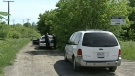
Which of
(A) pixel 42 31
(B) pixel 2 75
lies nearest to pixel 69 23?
(B) pixel 2 75

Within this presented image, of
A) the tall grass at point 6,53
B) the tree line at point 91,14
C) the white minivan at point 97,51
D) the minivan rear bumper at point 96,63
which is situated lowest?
the tall grass at point 6,53

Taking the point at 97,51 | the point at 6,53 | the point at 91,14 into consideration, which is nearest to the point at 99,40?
the point at 97,51

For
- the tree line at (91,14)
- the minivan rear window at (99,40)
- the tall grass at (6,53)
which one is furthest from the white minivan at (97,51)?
the tree line at (91,14)

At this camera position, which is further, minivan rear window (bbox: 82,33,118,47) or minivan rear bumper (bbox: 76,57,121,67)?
minivan rear window (bbox: 82,33,118,47)

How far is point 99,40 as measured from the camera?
12.8 m

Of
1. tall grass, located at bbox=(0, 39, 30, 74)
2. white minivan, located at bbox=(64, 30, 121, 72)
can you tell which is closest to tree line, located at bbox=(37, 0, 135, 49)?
tall grass, located at bbox=(0, 39, 30, 74)

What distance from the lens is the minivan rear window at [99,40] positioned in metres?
12.7

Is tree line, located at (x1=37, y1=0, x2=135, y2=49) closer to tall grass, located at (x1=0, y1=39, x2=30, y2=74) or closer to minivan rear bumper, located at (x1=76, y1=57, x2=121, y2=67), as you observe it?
tall grass, located at (x1=0, y1=39, x2=30, y2=74)

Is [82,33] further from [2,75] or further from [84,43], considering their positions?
[2,75]

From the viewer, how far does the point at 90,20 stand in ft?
85.1

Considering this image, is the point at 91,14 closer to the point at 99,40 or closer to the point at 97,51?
the point at 99,40

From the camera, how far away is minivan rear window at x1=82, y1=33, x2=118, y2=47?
1266cm

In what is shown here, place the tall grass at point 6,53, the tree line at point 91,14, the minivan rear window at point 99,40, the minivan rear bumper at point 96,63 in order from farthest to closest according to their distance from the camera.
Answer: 1. the tree line at point 91,14
2. the tall grass at point 6,53
3. the minivan rear window at point 99,40
4. the minivan rear bumper at point 96,63

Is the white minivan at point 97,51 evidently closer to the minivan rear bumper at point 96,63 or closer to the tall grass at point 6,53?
the minivan rear bumper at point 96,63
